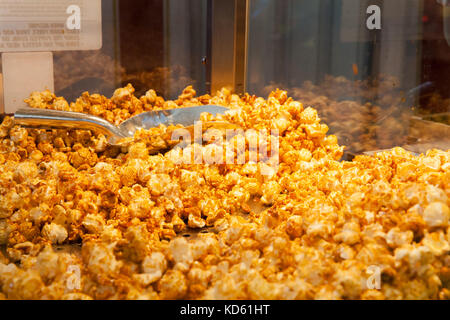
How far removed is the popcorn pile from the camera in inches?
26.2

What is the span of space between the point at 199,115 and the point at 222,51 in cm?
35

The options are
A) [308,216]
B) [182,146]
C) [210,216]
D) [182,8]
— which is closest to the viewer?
[308,216]

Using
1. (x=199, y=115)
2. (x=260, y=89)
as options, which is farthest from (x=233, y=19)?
(x=199, y=115)

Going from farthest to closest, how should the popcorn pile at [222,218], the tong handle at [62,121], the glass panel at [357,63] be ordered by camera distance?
the glass panel at [357,63] < the tong handle at [62,121] < the popcorn pile at [222,218]

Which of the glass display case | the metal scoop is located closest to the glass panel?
the glass display case

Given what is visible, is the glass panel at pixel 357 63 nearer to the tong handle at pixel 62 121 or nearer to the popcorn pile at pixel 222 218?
the popcorn pile at pixel 222 218

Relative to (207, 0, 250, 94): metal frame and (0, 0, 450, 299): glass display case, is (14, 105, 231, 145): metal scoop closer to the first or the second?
(0, 0, 450, 299): glass display case

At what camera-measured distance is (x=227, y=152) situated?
1213 mm

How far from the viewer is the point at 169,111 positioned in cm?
148

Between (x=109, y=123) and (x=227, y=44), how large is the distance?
1.88ft

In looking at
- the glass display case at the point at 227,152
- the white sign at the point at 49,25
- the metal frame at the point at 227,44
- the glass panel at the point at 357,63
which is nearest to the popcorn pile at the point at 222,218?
the glass display case at the point at 227,152

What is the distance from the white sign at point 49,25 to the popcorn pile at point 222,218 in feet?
0.53

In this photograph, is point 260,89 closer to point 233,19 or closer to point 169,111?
point 233,19

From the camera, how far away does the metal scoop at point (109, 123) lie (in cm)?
129
